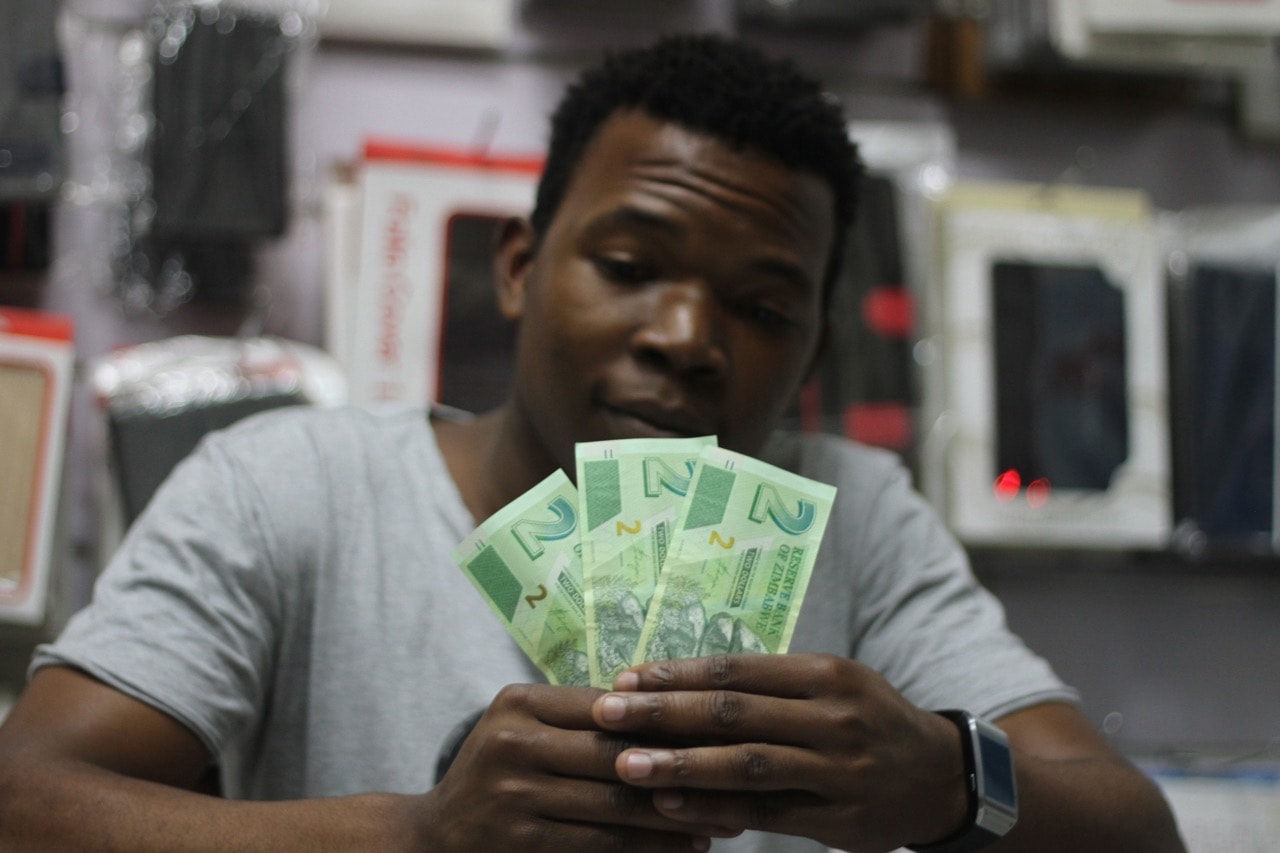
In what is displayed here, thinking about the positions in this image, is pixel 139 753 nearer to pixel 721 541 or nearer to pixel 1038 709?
pixel 721 541

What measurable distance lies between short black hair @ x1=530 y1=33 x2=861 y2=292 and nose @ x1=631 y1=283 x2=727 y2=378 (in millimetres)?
180

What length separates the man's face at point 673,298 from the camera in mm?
1077

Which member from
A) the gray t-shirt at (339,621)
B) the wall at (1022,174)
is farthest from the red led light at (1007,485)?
the gray t-shirt at (339,621)

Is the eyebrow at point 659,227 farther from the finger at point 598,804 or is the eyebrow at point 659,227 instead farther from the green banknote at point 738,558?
the finger at point 598,804

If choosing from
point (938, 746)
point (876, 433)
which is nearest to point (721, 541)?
point (938, 746)

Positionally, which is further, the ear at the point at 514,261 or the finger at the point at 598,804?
the ear at the point at 514,261

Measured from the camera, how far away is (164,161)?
71.7 inches

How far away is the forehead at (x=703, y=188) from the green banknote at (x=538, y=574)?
0.36 metres

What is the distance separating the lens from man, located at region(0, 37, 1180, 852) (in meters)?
0.76

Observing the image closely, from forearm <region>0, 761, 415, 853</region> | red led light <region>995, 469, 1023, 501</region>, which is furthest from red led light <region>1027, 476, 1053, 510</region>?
forearm <region>0, 761, 415, 853</region>

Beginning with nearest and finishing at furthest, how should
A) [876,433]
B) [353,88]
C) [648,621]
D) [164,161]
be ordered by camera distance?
1. [648,621]
2. [164,161]
3. [876,433]
4. [353,88]

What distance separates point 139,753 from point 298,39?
132cm

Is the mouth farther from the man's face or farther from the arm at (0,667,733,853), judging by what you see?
the arm at (0,667,733,853)

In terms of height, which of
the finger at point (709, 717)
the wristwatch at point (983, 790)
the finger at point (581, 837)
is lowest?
the wristwatch at point (983, 790)
